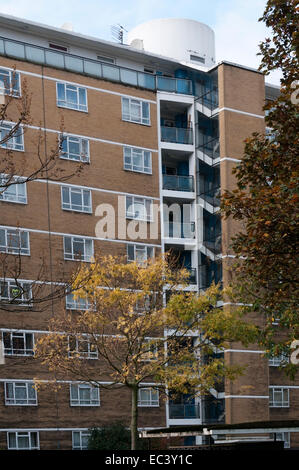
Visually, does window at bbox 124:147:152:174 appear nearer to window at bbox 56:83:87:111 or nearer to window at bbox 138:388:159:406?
window at bbox 56:83:87:111

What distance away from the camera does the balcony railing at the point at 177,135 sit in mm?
55906

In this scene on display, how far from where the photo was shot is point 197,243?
55406 millimetres

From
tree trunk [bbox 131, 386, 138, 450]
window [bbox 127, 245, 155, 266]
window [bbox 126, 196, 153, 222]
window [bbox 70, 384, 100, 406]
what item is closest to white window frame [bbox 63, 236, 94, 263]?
window [bbox 127, 245, 155, 266]

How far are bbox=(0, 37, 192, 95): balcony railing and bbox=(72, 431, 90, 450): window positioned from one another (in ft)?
70.1

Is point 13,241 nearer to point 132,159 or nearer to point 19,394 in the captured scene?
point 19,394

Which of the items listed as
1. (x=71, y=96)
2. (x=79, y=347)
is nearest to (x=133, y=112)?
(x=71, y=96)

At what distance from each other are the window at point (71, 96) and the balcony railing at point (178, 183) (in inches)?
284

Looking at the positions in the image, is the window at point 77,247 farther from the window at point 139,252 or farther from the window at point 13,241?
the window at point 139,252

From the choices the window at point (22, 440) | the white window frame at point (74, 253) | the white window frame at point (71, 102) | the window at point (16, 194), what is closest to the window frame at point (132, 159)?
the white window frame at point (71, 102)

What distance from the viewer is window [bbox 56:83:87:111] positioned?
5150cm

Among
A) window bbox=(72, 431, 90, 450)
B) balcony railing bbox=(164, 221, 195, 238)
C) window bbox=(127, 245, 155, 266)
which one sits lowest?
window bbox=(72, 431, 90, 450)

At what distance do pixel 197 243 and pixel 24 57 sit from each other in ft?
51.9

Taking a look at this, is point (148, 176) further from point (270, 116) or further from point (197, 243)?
point (270, 116)
